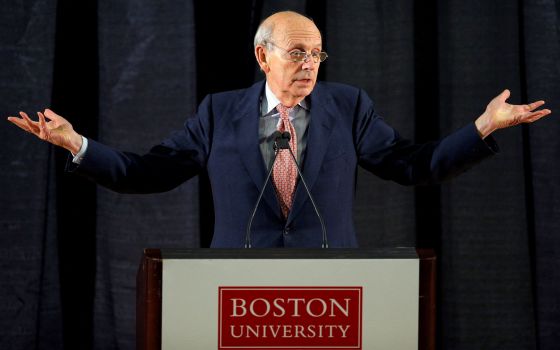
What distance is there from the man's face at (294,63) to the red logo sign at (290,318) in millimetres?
741

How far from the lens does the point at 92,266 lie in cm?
318

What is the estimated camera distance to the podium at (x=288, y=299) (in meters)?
1.50

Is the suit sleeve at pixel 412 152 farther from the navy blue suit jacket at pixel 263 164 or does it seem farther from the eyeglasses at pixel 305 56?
the eyeglasses at pixel 305 56

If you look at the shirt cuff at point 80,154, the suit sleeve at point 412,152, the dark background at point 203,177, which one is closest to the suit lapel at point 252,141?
the suit sleeve at point 412,152

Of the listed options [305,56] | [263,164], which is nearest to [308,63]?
[305,56]

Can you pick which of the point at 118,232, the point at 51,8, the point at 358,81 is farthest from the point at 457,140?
the point at 51,8

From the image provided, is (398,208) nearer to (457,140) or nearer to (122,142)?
(122,142)

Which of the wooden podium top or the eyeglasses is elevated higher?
the eyeglasses

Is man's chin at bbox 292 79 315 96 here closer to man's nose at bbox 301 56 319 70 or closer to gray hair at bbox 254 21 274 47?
man's nose at bbox 301 56 319 70

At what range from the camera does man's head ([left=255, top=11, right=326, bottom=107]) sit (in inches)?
84.0

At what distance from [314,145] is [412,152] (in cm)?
23

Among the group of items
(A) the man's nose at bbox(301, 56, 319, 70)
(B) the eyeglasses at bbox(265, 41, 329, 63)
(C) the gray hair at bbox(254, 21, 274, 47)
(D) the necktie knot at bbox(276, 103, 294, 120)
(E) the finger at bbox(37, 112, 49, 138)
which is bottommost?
(E) the finger at bbox(37, 112, 49, 138)

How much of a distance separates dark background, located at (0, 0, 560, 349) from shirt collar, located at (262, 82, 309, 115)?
0.91 meters

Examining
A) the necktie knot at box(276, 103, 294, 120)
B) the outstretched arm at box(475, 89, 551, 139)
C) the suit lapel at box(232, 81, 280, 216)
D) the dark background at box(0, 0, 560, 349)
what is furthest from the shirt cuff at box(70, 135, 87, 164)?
the dark background at box(0, 0, 560, 349)
